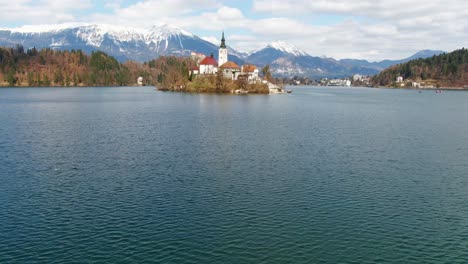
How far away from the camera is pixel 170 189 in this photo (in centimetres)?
3962

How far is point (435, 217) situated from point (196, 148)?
3456 centimetres

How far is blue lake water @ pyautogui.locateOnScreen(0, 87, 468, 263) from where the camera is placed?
2717 cm

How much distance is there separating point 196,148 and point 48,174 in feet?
70.7

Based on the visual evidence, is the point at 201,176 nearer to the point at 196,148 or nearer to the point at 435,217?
the point at 196,148

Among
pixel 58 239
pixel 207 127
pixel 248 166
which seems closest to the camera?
pixel 58 239

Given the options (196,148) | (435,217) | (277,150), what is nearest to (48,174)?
(196,148)

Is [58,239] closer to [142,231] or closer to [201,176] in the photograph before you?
[142,231]

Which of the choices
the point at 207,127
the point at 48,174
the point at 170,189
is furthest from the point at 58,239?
the point at 207,127

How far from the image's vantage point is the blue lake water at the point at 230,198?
27.2m

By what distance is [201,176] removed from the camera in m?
44.4

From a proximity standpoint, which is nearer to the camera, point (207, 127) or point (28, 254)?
point (28, 254)

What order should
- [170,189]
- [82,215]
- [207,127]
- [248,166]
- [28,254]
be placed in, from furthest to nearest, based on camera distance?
[207,127]
[248,166]
[170,189]
[82,215]
[28,254]

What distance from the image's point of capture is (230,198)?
37.2 m

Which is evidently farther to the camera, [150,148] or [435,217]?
[150,148]
